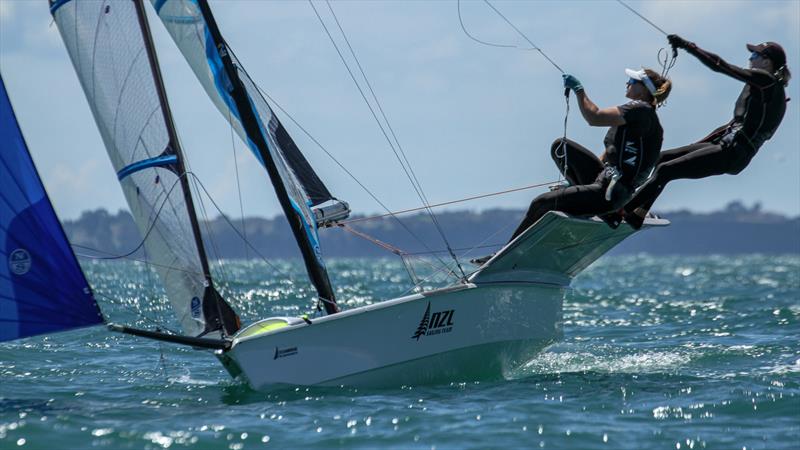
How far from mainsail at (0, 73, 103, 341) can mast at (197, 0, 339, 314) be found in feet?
6.32

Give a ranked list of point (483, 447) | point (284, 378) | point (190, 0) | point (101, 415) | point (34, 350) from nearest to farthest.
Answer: point (483, 447)
point (101, 415)
point (284, 378)
point (190, 0)
point (34, 350)

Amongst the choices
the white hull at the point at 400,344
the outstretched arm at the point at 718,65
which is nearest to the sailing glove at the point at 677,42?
the outstretched arm at the point at 718,65

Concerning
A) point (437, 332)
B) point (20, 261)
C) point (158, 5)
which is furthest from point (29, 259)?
point (437, 332)

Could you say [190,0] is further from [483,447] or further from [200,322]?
[483,447]

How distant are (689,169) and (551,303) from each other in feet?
5.78

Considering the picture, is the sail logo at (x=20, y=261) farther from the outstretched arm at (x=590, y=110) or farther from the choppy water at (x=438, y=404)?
the outstretched arm at (x=590, y=110)

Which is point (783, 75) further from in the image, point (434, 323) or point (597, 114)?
point (434, 323)

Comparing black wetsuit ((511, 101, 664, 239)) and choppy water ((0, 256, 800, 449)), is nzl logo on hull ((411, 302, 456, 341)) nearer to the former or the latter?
choppy water ((0, 256, 800, 449))

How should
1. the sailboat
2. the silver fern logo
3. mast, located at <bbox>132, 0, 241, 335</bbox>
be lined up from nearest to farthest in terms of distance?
the sailboat → the silver fern logo → mast, located at <bbox>132, 0, 241, 335</bbox>

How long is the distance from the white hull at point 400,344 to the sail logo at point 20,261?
1.69m

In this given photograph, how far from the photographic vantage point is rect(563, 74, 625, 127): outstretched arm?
9.69 meters

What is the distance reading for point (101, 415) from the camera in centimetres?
902

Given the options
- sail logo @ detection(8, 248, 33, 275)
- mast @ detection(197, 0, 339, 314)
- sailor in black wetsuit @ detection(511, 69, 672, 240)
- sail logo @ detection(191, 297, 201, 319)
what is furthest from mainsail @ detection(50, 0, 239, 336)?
sailor in black wetsuit @ detection(511, 69, 672, 240)

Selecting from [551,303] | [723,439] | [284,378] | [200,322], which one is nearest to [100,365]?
[200,322]
